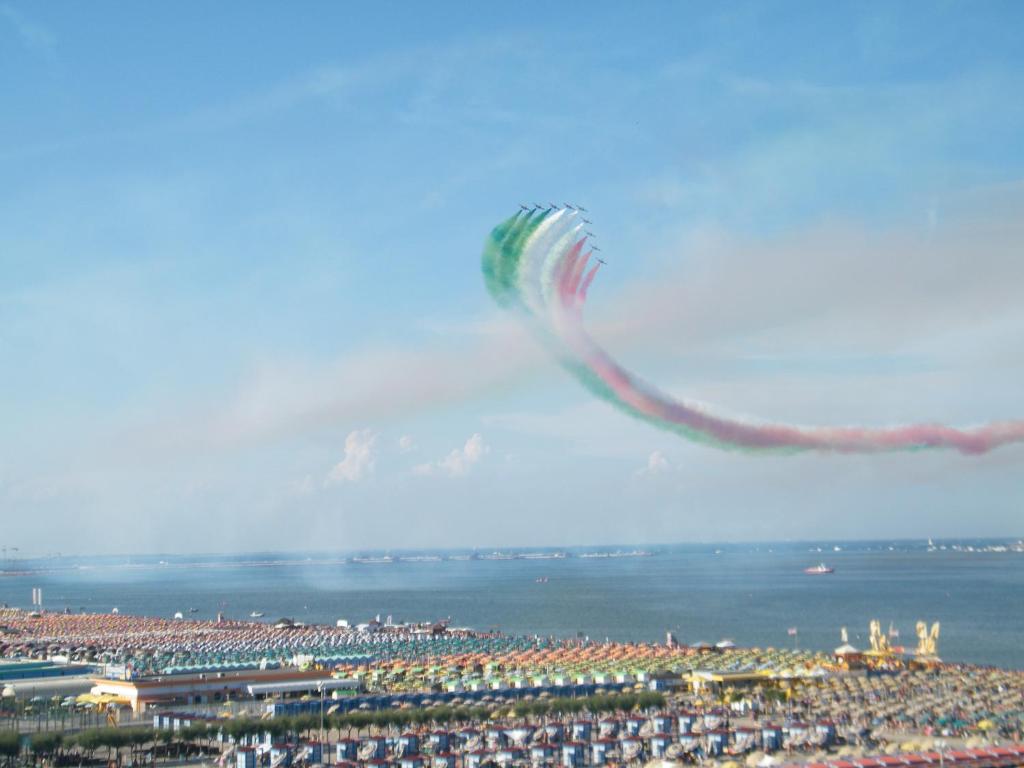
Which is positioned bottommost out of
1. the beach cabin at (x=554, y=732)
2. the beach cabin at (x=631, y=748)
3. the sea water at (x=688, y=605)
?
the sea water at (x=688, y=605)

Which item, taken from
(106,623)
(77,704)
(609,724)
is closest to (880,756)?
(609,724)

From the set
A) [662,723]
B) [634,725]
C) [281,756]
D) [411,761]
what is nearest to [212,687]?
[281,756]

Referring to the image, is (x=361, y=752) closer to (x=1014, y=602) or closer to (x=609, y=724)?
(x=609, y=724)

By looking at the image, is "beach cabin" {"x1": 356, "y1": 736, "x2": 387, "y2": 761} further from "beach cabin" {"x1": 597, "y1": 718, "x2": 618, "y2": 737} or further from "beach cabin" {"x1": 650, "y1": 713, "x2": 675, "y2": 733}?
"beach cabin" {"x1": 650, "y1": 713, "x2": 675, "y2": 733}

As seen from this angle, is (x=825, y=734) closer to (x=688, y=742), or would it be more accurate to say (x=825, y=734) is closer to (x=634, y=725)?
(x=688, y=742)

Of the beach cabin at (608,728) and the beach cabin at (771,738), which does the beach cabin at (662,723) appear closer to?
the beach cabin at (608,728)

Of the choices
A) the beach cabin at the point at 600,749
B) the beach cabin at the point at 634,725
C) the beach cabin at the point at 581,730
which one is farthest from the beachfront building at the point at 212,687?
the beach cabin at the point at 600,749

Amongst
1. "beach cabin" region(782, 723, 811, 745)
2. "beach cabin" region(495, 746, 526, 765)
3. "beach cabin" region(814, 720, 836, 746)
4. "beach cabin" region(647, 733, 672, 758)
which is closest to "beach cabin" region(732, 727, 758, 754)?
"beach cabin" region(782, 723, 811, 745)
